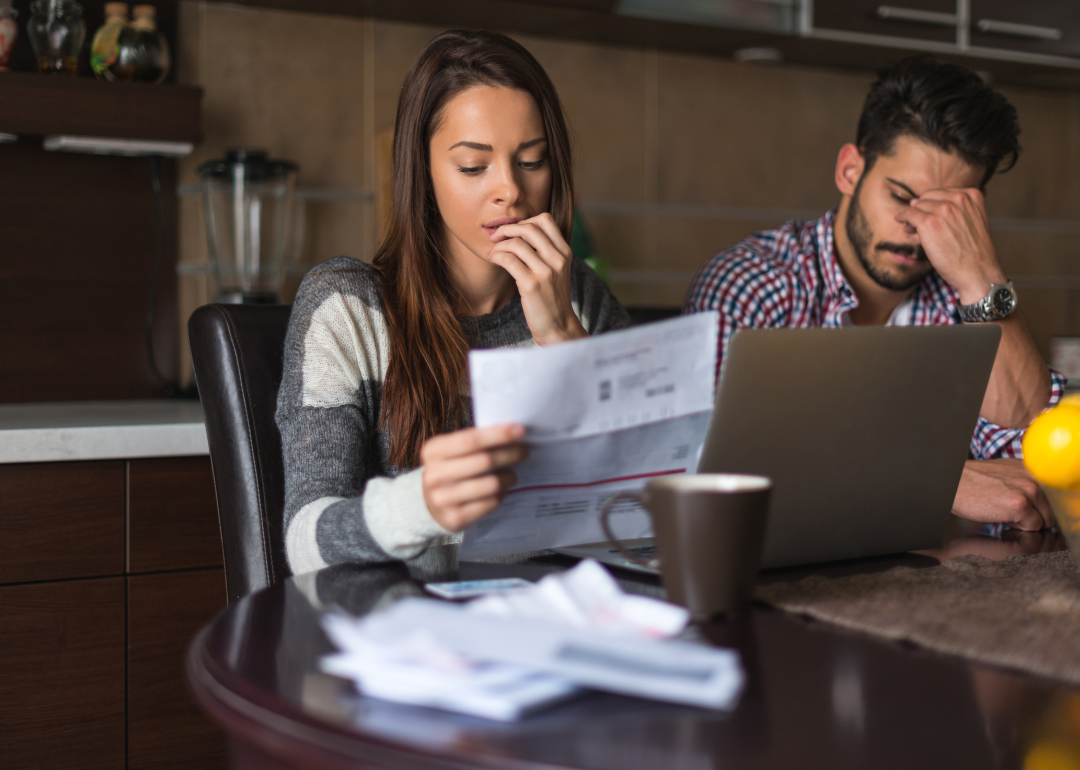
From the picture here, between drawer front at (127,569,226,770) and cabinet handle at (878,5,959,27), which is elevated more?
cabinet handle at (878,5,959,27)

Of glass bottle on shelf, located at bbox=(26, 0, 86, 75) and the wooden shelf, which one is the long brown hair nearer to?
the wooden shelf

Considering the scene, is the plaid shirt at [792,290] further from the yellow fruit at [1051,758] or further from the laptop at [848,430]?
the yellow fruit at [1051,758]

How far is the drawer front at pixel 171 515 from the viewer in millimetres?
1682

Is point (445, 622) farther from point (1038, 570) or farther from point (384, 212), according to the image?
point (384, 212)

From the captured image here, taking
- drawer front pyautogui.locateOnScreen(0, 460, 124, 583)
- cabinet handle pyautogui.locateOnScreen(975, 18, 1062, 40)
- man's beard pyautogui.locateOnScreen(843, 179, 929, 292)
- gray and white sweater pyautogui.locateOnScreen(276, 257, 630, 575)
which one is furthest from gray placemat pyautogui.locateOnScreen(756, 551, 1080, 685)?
cabinet handle pyautogui.locateOnScreen(975, 18, 1062, 40)

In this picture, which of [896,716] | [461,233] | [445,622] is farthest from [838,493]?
[461,233]

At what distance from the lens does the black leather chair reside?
1163 millimetres

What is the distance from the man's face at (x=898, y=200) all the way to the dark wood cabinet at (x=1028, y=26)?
3.74ft

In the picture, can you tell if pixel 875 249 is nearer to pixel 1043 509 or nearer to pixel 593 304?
pixel 593 304

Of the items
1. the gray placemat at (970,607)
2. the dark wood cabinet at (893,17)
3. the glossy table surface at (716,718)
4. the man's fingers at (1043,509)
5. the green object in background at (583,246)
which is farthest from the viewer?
the dark wood cabinet at (893,17)

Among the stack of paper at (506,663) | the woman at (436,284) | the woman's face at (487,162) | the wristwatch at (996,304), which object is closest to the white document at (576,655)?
the stack of paper at (506,663)

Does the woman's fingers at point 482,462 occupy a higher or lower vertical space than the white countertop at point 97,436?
higher

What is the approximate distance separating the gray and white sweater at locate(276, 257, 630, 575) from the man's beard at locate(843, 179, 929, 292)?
2.20ft

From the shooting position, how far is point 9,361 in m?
2.04
